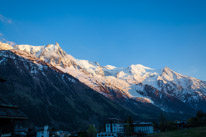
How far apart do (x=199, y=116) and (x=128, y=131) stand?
193ft

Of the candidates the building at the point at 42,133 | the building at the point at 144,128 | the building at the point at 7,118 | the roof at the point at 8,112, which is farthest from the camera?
the building at the point at 144,128

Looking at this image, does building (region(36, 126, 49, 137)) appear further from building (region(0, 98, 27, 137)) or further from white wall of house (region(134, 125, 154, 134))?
building (region(0, 98, 27, 137))

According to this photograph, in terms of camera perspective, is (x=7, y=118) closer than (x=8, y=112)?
Yes

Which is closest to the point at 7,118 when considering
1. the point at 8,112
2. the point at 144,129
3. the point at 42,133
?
the point at 8,112

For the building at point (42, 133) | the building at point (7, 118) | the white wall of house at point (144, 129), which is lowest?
the white wall of house at point (144, 129)

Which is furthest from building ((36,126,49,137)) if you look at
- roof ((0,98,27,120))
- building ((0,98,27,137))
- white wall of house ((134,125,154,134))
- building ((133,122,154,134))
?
roof ((0,98,27,120))

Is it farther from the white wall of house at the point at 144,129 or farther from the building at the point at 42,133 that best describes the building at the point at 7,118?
the white wall of house at the point at 144,129

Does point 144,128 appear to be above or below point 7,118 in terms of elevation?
below

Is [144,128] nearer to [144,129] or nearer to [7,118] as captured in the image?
[144,129]

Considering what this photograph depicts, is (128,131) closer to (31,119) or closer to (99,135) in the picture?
(99,135)

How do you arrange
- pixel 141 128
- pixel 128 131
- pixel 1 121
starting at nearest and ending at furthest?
pixel 1 121
pixel 128 131
pixel 141 128

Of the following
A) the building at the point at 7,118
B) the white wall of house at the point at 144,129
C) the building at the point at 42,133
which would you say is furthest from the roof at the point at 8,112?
the white wall of house at the point at 144,129

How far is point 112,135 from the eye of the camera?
4663 inches

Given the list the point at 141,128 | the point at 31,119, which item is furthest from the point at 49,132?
the point at 31,119
